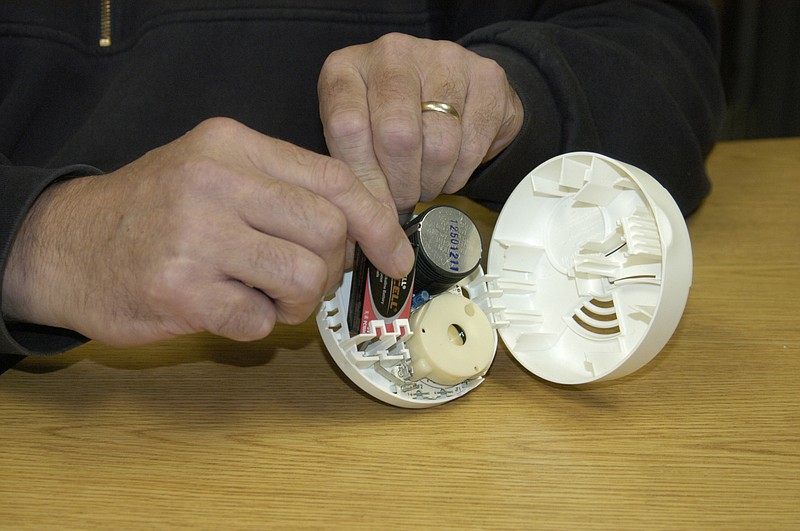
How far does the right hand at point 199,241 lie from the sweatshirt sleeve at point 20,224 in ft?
0.06

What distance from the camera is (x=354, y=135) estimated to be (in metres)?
0.66

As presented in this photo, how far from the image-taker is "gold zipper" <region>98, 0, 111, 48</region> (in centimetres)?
91

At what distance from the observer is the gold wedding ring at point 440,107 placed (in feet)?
2.30

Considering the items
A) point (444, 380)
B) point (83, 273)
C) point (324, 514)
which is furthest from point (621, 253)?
point (83, 273)

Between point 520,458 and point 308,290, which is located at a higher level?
point 308,290

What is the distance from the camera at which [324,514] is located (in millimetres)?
559

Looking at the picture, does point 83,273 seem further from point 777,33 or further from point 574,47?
point 777,33

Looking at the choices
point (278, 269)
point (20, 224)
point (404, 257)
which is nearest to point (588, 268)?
point (404, 257)

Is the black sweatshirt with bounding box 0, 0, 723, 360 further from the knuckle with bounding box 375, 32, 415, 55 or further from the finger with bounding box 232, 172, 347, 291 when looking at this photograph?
the finger with bounding box 232, 172, 347, 291

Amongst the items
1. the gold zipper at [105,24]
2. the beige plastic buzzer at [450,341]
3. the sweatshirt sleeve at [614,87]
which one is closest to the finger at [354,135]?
Result: the beige plastic buzzer at [450,341]

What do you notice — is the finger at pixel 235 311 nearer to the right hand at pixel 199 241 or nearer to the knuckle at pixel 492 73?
the right hand at pixel 199 241

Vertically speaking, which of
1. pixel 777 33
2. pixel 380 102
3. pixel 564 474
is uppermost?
pixel 380 102

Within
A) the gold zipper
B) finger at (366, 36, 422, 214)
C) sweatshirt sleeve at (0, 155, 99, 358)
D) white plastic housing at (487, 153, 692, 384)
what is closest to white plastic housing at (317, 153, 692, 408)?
white plastic housing at (487, 153, 692, 384)

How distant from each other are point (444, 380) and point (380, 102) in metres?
0.26
